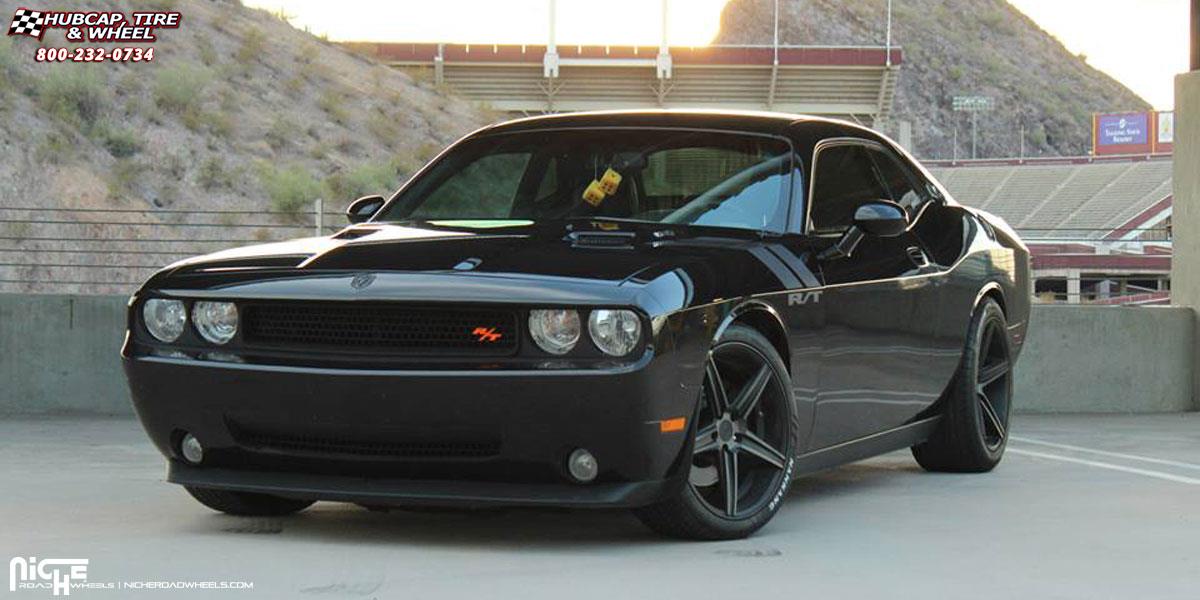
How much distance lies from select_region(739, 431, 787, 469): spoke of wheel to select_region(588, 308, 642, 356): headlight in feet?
2.58

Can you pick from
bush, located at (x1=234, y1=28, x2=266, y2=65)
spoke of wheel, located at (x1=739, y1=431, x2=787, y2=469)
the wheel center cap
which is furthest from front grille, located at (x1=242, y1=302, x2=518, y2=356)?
bush, located at (x1=234, y1=28, x2=266, y2=65)

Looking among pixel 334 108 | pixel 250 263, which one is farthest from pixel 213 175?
pixel 250 263

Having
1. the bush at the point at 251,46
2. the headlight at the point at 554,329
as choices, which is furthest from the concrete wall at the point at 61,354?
the bush at the point at 251,46

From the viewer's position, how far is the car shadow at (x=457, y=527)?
599 centimetres

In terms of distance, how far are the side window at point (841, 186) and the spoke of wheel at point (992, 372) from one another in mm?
1100

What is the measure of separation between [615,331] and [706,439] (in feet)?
2.02

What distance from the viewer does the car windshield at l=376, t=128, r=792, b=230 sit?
6738 millimetres

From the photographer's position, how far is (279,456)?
5.88 m

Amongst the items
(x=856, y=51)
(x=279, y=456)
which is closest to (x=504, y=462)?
(x=279, y=456)

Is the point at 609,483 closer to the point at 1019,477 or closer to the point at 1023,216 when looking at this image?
the point at 1019,477

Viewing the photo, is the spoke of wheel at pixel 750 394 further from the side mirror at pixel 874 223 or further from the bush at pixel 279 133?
the bush at pixel 279 133

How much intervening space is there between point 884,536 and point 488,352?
1.52 m

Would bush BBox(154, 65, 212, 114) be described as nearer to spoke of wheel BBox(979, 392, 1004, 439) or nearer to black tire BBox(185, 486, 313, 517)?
spoke of wheel BBox(979, 392, 1004, 439)

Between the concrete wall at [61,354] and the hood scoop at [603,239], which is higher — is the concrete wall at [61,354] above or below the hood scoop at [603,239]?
below
